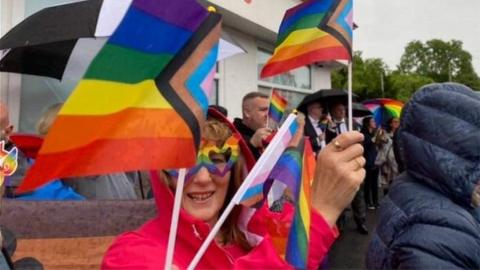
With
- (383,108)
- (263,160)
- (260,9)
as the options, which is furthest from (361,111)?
(263,160)

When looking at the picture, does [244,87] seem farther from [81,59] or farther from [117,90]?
[117,90]

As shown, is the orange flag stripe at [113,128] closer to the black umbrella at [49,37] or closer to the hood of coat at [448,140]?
the hood of coat at [448,140]

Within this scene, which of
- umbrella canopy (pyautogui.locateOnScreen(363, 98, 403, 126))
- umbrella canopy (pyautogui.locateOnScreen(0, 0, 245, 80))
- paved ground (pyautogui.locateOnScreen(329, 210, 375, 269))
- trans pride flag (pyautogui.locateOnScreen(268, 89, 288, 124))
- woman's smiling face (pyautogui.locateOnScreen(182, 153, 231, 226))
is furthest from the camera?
umbrella canopy (pyautogui.locateOnScreen(363, 98, 403, 126))

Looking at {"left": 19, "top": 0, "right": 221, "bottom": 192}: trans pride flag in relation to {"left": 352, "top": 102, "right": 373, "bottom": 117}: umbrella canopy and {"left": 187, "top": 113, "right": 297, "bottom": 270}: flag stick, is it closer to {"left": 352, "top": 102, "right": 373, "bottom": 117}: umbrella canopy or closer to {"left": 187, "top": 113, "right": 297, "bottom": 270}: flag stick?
{"left": 187, "top": 113, "right": 297, "bottom": 270}: flag stick

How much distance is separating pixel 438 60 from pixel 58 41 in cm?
8444

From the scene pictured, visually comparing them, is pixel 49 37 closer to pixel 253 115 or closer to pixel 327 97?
pixel 253 115

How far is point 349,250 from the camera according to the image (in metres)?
6.17

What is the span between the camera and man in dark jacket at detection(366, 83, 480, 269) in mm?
1581

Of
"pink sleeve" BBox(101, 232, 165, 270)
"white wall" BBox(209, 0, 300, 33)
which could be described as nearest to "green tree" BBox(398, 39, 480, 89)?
"white wall" BBox(209, 0, 300, 33)

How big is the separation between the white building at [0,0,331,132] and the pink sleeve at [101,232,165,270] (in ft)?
12.6

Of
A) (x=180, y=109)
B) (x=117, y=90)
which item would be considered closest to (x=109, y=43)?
(x=117, y=90)

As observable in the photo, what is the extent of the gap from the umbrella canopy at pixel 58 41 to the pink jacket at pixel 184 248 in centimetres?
96

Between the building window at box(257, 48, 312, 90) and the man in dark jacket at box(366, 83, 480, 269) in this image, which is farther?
the building window at box(257, 48, 312, 90)

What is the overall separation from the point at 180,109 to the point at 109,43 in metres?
0.27
